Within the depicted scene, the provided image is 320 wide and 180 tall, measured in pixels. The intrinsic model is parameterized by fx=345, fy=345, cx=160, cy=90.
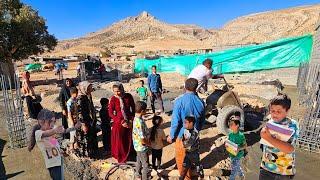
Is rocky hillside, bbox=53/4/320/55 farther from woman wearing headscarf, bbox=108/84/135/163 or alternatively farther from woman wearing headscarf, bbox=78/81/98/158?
woman wearing headscarf, bbox=108/84/135/163

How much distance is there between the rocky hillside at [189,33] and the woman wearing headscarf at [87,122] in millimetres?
27142

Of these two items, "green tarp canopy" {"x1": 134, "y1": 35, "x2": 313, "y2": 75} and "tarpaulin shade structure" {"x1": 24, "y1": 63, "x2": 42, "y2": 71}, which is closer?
"green tarp canopy" {"x1": 134, "y1": 35, "x2": 313, "y2": 75}

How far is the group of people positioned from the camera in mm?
3865

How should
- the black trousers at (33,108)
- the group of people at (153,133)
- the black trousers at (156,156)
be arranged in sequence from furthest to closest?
the black trousers at (33,108)
the black trousers at (156,156)
the group of people at (153,133)

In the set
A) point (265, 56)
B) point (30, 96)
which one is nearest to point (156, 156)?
point (30, 96)

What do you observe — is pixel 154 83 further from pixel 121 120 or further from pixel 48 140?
pixel 48 140

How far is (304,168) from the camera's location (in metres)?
6.67

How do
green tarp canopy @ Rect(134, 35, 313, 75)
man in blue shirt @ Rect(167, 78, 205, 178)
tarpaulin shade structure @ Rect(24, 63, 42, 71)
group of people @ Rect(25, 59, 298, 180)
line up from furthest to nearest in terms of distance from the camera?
tarpaulin shade structure @ Rect(24, 63, 42, 71), green tarp canopy @ Rect(134, 35, 313, 75), man in blue shirt @ Rect(167, 78, 205, 178), group of people @ Rect(25, 59, 298, 180)

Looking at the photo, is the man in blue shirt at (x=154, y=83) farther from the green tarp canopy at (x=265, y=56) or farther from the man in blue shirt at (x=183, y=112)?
the green tarp canopy at (x=265, y=56)

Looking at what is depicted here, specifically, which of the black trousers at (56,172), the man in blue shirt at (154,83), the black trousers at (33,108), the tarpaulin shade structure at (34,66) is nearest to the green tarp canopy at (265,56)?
the man in blue shirt at (154,83)

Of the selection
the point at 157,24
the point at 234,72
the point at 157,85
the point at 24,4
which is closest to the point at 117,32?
the point at 157,24

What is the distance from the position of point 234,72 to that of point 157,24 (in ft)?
364

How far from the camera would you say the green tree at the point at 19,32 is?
25.7 m

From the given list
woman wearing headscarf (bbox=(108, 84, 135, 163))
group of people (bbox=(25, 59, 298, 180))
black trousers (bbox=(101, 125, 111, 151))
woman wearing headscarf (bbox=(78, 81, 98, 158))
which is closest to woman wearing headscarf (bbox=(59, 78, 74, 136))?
group of people (bbox=(25, 59, 298, 180))
